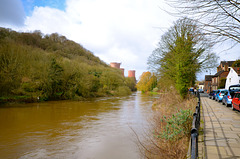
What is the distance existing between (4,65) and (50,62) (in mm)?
7849

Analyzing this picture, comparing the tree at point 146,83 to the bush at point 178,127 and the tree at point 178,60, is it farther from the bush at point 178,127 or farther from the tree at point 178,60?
the bush at point 178,127

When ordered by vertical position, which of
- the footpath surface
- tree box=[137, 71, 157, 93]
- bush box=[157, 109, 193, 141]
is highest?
tree box=[137, 71, 157, 93]

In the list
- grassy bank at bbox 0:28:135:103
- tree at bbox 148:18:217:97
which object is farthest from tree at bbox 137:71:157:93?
tree at bbox 148:18:217:97

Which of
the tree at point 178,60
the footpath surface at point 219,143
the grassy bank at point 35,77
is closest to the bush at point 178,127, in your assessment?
the footpath surface at point 219,143

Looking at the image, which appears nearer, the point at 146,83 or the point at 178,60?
the point at 178,60

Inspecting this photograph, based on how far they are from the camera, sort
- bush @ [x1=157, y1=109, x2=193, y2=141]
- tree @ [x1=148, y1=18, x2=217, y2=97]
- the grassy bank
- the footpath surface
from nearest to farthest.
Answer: the footpath surface, bush @ [x1=157, y1=109, x2=193, y2=141], tree @ [x1=148, y1=18, x2=217, y2=97], the grassy bank

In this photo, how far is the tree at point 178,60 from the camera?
18.0 meters

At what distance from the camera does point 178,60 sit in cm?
1800

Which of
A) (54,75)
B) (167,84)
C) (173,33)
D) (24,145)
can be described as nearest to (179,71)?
(167,84)

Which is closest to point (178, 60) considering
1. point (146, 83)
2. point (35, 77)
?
point (35, 77)

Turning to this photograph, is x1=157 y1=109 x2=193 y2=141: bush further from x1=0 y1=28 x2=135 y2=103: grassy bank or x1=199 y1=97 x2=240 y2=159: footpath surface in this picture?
x1=0 y1=28 x2=135 y2=103: grassy bank

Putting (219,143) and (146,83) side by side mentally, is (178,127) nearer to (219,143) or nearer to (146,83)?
(219,143)

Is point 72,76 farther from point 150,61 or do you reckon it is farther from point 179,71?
point 179,71

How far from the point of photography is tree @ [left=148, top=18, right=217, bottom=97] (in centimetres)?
1804
